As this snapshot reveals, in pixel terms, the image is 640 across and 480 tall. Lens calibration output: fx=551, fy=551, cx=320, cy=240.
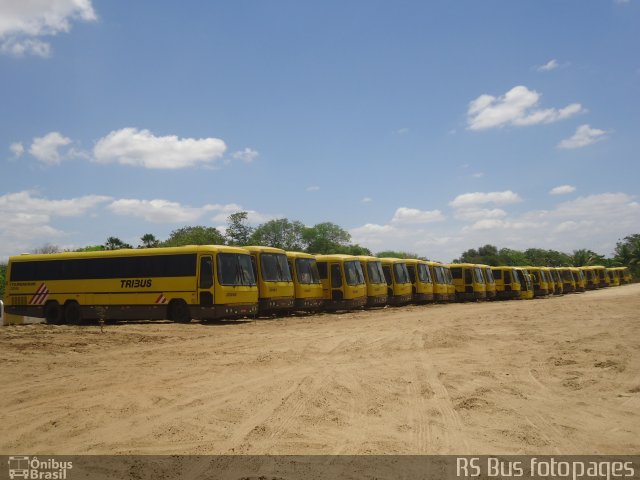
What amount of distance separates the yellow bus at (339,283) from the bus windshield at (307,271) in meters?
0.96

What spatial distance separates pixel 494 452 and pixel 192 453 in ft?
9.49

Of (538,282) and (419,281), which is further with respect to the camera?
(538,282)

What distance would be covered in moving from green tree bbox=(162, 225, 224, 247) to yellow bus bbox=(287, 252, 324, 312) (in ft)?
138

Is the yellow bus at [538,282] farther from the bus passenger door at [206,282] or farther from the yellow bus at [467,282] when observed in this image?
the bus passenger door at [206,282]

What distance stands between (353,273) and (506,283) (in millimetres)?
20293

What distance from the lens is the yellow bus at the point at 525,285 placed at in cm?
4406

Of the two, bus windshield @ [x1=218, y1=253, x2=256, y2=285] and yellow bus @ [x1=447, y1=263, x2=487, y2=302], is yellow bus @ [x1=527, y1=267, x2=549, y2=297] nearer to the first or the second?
yellow bus @ [x1=447, y1=263, x2=487, y2=302]

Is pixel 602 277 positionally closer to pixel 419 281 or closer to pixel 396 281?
pixel 419 281

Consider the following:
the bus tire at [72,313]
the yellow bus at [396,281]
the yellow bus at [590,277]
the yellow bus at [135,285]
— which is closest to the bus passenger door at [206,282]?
the yellow bus at [135,285]

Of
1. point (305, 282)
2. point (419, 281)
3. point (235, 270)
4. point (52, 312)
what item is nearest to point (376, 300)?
point (305, 282)

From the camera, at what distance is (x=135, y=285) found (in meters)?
21.4

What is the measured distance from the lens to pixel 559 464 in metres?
4.97

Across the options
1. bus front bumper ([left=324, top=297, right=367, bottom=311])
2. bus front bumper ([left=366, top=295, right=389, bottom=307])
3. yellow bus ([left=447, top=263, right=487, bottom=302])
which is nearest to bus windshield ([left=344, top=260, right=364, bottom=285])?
bus front bumper ([left=324, top=297, right=367, bottom=311])

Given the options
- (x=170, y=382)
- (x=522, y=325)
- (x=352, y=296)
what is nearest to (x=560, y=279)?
(x=352, y=296)
